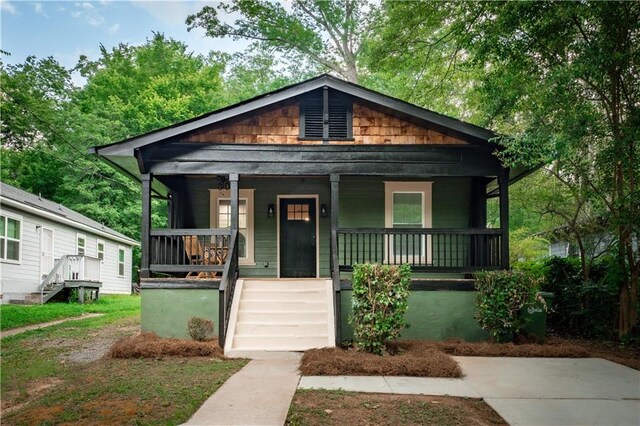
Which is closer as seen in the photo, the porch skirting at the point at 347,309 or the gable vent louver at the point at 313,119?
the porch skirting at the point at 347,309

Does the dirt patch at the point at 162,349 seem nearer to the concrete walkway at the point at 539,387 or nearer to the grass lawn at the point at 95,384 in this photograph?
the grass lawn at the point at 95,384

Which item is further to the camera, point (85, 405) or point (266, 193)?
point (266, 193)

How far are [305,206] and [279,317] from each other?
3.62 metres

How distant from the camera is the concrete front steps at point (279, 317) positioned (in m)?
7.79

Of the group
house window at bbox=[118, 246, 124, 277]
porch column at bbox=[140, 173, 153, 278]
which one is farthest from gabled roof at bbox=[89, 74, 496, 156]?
house window at bbox=[118, 246, 124, 277]

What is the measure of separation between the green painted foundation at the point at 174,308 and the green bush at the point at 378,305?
2776mm

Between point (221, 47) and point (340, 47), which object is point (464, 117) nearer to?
point (340, 47)

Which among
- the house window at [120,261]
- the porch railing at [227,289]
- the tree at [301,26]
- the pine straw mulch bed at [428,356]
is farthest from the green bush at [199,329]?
the house window at [120,261]

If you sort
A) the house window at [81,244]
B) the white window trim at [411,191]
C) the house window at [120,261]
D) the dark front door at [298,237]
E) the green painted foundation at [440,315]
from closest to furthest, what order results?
the green painted foundation at [440,315]
the white window trim at [411,191]
the dark front door at [298,237]
the house window at [81,244]
the house window at [120,261]

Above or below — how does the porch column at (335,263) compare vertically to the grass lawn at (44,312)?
above

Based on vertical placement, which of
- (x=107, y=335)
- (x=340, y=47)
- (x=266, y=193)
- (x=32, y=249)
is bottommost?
(x=107, y=335)

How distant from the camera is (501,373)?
620 cm

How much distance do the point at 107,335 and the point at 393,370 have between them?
21.2 feet

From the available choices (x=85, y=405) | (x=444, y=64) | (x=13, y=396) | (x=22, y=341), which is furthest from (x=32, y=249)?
(x=444, y=64)
